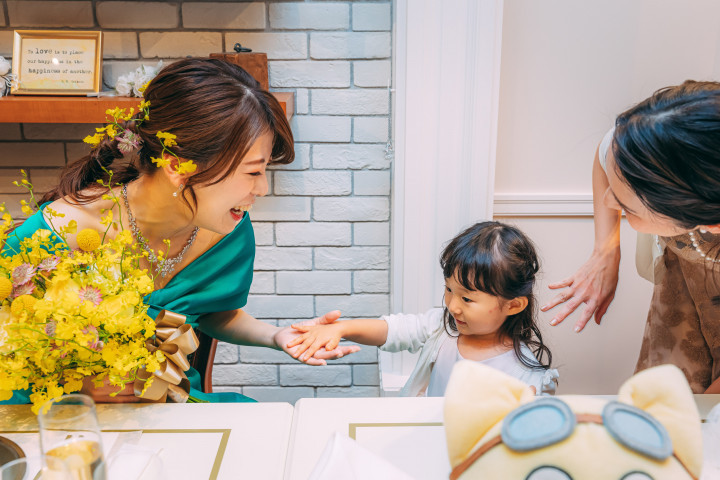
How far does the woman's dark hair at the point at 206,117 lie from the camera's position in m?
1.14

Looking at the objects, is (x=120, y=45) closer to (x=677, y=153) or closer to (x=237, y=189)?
(x=237, y=189)

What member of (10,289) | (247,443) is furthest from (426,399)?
(10,289)

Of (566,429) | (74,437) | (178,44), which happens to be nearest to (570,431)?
(566,429)

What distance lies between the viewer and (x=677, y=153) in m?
0.90

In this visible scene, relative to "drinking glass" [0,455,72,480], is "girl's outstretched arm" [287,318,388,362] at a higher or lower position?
lower

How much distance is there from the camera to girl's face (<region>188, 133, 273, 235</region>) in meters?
1.21

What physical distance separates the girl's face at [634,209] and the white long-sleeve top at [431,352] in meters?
0.45

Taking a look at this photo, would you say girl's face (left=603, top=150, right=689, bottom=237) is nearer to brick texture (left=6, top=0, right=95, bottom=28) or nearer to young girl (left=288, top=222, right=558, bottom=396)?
young girl (left=288, top=222, right=558, bottom=396)

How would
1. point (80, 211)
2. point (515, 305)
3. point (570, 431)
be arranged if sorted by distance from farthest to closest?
point (515, 305), point (80, 211), point (570, 431)

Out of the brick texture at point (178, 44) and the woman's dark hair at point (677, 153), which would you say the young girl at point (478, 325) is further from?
the brick texture at point (178, 44)

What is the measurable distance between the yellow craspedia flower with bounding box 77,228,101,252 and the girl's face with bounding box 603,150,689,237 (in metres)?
0.97

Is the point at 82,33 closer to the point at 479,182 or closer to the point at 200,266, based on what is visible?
the point at 200,266

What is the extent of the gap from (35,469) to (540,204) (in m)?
1.72

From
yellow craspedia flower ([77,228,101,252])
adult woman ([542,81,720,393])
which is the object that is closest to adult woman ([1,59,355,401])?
yellow craspedia flower ([77,228,101,252])
